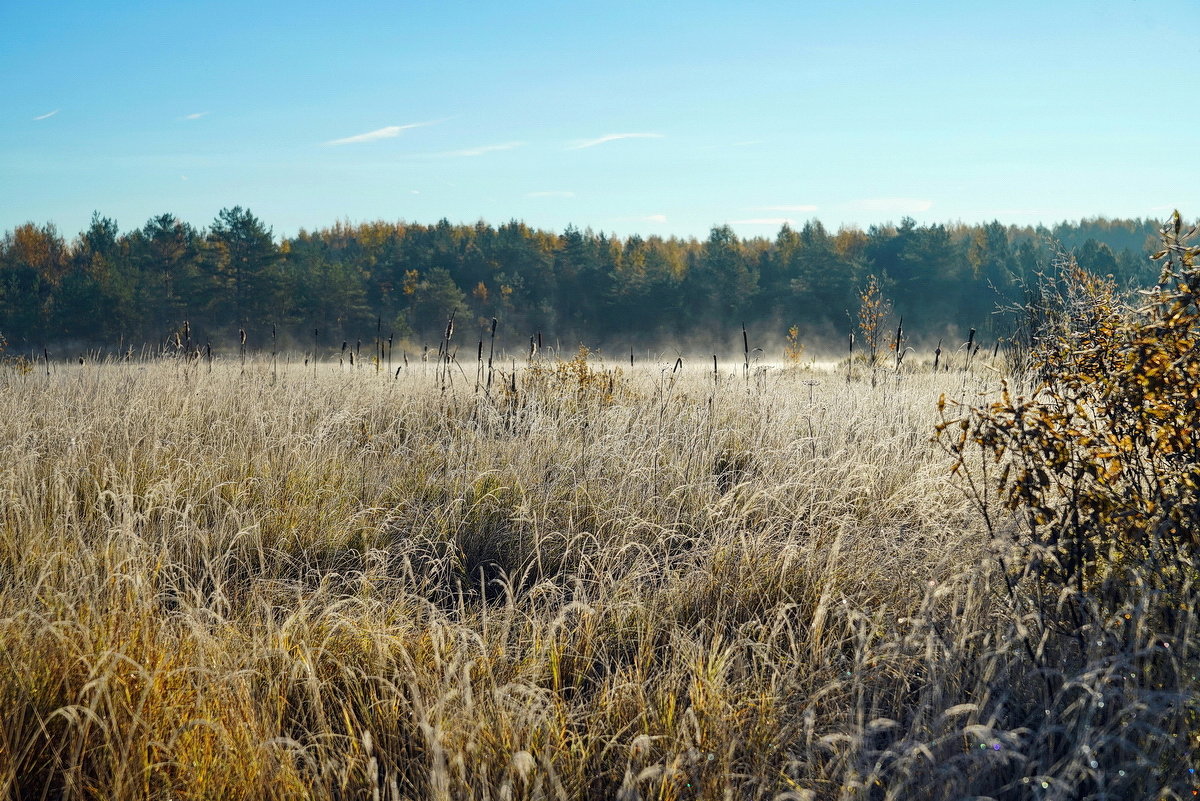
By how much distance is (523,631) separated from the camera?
238 cm

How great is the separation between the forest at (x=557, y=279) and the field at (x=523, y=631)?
43.3 metres

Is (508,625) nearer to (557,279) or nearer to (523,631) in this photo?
(523,631)

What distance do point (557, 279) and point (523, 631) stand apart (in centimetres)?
5767

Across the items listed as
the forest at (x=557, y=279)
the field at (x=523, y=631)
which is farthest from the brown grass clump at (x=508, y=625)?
the forest at (x=557, y=279)

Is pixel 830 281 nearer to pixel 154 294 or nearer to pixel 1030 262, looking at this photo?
pixel 1030 262

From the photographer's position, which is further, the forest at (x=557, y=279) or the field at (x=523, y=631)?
the forest at (x=557, y=279)

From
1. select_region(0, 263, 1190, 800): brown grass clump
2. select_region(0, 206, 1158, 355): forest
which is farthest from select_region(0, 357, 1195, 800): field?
select_region(0, 206, 1158, 355): forest

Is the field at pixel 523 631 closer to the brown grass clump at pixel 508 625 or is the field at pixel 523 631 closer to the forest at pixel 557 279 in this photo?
the brown grass clump at pixel 508 625

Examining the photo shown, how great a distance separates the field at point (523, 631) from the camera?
1.76 m

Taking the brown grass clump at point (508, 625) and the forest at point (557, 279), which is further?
the forest at point (557, 279)

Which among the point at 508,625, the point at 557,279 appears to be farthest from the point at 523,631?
the point at 557,279

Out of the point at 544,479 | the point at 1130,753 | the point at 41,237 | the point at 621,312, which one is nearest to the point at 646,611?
the point at 1130,753

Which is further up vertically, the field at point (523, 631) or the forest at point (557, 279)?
the forest at point (557, 279)

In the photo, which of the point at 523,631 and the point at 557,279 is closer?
the point at 523,631
